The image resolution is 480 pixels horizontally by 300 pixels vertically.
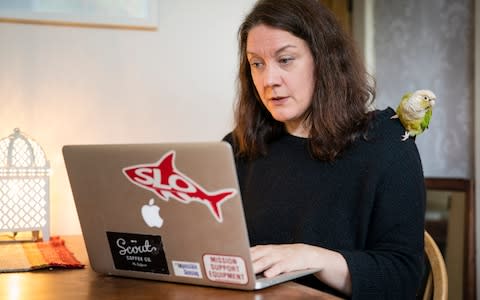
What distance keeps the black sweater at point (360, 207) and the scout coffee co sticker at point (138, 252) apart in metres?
0.32

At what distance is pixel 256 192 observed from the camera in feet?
5.06

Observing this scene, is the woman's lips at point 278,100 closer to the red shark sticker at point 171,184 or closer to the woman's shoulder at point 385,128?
the woman's shoulder at point 385,128

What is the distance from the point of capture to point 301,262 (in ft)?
3.66

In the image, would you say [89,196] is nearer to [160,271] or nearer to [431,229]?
[160,271]

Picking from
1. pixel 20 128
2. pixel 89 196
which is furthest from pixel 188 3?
pixel 89 196

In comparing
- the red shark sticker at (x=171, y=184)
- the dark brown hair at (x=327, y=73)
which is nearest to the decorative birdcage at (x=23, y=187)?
the dark brown hair at (x=327, y=73)

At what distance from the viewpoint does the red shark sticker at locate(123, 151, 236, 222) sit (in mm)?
995

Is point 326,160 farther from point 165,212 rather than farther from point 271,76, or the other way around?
Answer: point 165,212

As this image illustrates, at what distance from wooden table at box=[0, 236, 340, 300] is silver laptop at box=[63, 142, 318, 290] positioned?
0.05ft

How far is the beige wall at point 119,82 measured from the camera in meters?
1.81

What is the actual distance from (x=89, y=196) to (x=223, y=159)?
0.32 metres

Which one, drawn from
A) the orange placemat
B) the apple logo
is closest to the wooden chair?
the apple logo

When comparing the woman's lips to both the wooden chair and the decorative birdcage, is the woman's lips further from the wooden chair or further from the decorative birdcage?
the decorative birdcage

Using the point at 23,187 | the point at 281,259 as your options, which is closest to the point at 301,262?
the point at 281,259
